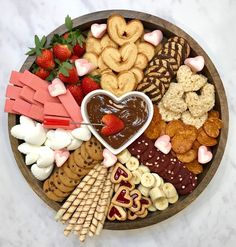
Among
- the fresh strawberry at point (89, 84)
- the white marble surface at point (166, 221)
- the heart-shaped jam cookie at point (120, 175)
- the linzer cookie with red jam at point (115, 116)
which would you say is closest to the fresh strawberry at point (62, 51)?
the linzer cookie with red jam at point (115, 116)

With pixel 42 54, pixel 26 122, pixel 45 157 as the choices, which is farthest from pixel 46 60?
pixel 45 157

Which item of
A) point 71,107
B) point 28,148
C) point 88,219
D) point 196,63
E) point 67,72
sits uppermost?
point 196,63

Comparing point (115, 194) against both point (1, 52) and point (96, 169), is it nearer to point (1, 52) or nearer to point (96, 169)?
point (96, 169)

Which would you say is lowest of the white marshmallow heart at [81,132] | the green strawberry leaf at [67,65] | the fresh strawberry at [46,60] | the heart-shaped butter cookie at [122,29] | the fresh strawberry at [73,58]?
the white marshmallow heart at [81,132]

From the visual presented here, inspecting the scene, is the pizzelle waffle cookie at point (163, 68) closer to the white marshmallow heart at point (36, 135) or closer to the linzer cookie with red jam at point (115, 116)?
the linzer cookie with red jam at point (115, 116)

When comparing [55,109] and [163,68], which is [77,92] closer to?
[55,109]

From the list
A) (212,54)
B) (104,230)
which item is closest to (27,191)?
(104,230)
